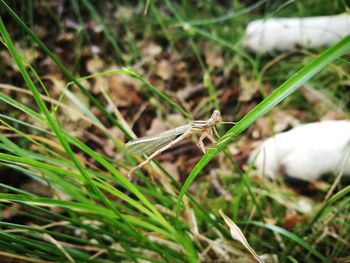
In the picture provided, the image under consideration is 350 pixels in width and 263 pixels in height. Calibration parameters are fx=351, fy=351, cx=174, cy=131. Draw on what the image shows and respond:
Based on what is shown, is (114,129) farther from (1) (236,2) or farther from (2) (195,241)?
(1) (236,2)

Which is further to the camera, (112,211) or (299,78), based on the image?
(112,211)

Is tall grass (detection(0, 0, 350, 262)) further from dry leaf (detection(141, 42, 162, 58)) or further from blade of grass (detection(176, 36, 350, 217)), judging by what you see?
dry leaf (detection(141, 42, 162, 58))

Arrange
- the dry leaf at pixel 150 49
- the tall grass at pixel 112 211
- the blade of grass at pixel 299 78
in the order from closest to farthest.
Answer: the blade of grass at pixel 299 78 < the tall grass at pixel 112 211 < the dry leaf at pixel 150 49

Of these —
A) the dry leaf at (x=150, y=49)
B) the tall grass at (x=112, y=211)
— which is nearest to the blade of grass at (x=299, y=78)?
the tall grass at (x=112, y=211)

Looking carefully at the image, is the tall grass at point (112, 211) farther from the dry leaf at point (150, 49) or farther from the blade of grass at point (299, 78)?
the dry leaf at point (150, 49)

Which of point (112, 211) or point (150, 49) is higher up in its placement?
point (150, 49)

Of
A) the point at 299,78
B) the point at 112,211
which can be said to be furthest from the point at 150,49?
the point at 299,78

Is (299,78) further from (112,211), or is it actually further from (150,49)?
(150,49)

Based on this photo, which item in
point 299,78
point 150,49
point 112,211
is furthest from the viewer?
point 150,49

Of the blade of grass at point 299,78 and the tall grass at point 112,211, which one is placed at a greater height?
the blade of grass at point 299,78

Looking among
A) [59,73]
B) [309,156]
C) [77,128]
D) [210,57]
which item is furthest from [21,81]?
[309,156]

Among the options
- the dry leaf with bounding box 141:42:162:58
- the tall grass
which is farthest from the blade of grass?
the dry leaf with bounding box 141:42:162:58
